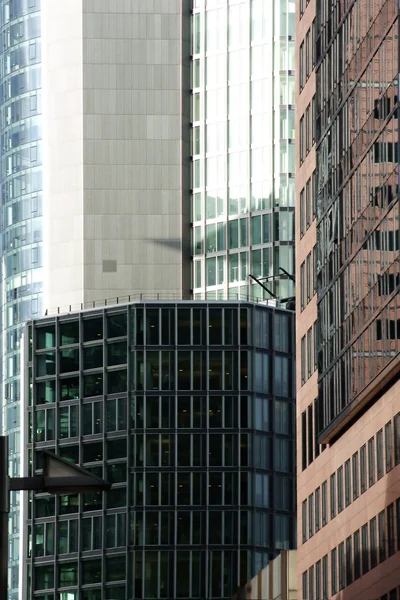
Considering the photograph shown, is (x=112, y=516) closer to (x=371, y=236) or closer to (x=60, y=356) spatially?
(x=60, y=356)

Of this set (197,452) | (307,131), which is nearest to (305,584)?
(307,131)

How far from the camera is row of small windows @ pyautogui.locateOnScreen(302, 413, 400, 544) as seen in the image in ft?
240

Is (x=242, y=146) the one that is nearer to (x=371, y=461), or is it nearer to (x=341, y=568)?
(x=341, y=568)

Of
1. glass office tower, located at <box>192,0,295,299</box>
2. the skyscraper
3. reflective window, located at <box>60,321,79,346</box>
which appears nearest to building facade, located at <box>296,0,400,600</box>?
reflective window, located at <box>60,321,79,346</box>

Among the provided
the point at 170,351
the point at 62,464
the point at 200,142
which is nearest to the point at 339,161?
the point at 170,351

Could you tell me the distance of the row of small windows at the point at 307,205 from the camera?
94.6 meters

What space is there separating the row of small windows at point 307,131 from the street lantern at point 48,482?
3265 inches

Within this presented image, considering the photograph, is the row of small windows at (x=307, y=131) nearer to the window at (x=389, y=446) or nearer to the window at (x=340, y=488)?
the window at (x=340, y=488)

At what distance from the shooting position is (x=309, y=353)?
9388cm

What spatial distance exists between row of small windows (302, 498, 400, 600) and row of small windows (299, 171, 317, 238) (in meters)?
20.2

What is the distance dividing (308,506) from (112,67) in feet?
338

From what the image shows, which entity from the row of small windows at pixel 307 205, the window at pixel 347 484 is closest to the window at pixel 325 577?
the window at pixel 347 484

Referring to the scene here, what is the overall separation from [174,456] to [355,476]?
221 feet

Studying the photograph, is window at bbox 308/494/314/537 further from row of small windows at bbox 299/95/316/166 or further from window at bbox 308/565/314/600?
row of small windows at bbox 299/95/316/166
